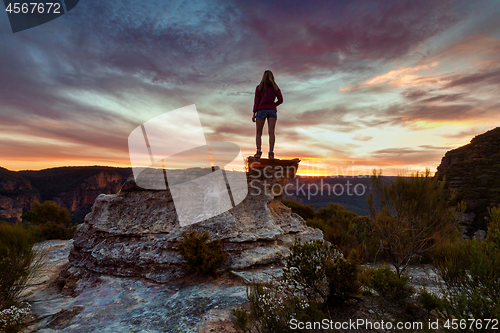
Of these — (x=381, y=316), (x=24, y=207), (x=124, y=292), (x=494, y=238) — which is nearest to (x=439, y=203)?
(x=494, y=238)

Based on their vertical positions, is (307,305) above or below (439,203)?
below

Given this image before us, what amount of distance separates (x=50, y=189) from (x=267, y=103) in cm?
5743

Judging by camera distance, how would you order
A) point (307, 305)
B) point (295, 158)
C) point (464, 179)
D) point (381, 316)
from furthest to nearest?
1. point (464, 179)
2. point (295, 158)
3. point (381, 316)
4. point (307, 305)

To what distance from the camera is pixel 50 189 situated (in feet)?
148

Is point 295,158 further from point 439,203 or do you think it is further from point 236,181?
point 439,203

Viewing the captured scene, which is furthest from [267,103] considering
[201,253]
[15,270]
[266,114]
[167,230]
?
[15,270]

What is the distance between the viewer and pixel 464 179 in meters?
25.8

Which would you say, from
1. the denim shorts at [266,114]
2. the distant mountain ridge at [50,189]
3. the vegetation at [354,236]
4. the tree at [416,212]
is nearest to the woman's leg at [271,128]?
the denim shorts at [266,114]

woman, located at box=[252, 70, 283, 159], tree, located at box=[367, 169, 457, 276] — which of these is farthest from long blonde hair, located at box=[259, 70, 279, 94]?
tree, located at box=[367, 169, 457, 276]

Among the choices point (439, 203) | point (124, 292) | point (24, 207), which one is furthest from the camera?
point (24, 207)

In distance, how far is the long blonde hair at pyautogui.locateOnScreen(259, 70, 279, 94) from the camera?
6346 mm

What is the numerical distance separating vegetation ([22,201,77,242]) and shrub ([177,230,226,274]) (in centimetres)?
1705

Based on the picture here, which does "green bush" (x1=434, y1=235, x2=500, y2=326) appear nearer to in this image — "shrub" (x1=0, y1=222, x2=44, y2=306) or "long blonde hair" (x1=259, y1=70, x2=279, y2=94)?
"long blonde hair" (x1=259, y1=70, x2=279, y2=94)

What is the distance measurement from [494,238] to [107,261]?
343 inches
